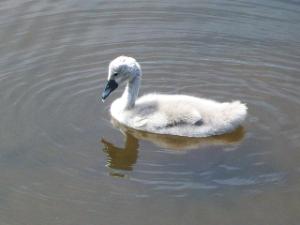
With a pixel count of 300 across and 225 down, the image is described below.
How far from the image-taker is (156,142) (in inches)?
333

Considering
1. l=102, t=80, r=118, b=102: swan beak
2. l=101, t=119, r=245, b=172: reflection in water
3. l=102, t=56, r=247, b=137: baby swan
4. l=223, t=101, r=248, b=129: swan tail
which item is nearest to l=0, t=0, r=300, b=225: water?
l=101, t=119, r=245, b=172: reflection in water

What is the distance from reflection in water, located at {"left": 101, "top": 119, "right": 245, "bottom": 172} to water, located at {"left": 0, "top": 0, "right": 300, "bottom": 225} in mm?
14

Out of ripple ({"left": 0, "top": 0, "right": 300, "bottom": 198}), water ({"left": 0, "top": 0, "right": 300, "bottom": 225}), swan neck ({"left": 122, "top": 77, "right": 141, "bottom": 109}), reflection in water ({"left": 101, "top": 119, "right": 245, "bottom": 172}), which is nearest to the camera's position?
water ({"left": 0, "top": 0, "right": 300, "bottom": 225})

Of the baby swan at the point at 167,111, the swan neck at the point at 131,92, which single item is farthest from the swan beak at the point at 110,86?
the swan neck at the point at 131,92

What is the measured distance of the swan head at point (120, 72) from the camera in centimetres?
854

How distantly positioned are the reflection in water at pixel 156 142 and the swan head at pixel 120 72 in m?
0.52

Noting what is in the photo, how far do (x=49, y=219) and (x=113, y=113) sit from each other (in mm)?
2012

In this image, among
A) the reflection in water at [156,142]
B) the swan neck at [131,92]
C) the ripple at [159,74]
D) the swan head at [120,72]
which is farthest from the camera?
the swan neck at [131,92]

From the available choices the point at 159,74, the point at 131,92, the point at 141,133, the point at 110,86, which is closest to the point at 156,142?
the point at 141,133

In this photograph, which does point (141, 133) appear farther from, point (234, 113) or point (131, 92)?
point (234, 113)

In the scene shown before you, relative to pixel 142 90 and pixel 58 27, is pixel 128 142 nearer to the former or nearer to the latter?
pixel 142 90

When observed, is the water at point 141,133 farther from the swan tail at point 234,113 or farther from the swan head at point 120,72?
the swan head at point 120,72

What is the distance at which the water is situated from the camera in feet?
24.1

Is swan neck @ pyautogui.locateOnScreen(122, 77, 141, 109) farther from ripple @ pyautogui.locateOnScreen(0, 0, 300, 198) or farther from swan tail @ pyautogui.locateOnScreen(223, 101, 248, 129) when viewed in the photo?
swan tail @ pyautogui.locateOnScreen(223, 101, 248, 129)
